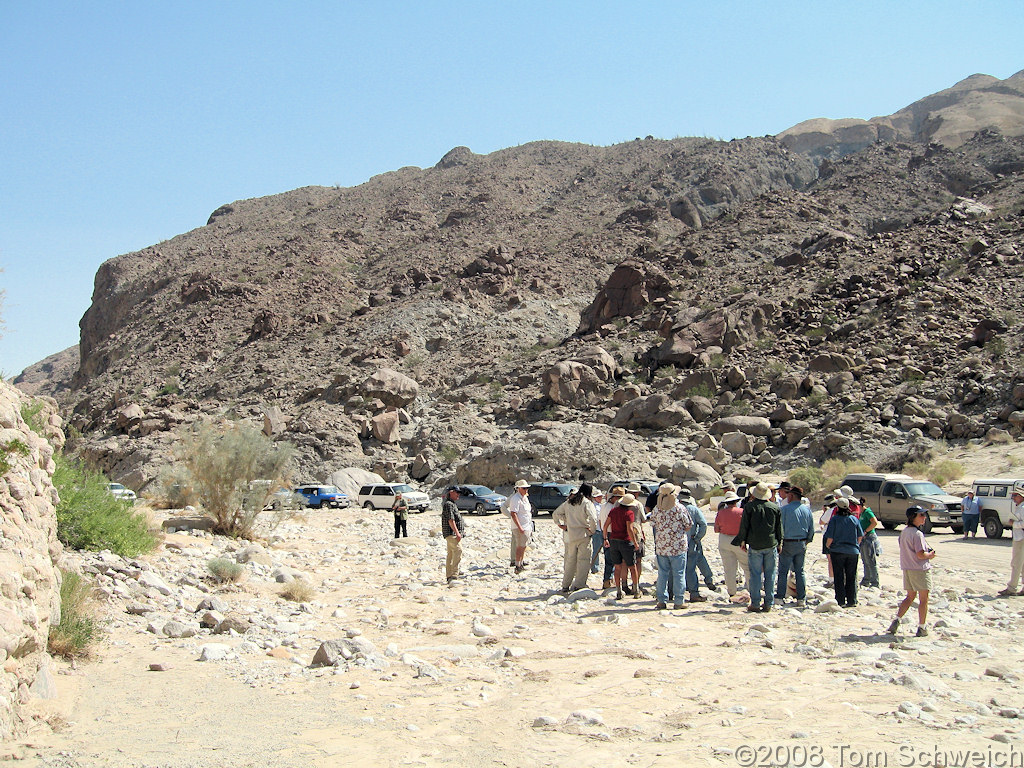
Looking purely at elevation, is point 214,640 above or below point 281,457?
below

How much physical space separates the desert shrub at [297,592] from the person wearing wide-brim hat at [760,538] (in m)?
6.21

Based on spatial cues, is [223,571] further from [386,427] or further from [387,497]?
[386,427]

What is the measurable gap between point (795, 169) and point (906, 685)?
8896 centimetres

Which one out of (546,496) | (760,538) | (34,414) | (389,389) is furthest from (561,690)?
(389,389)

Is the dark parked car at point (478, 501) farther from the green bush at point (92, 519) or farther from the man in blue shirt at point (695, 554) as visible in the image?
the man in blue shirt at point (695, 554)

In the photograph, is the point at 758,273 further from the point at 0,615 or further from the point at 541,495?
the point at 0,615

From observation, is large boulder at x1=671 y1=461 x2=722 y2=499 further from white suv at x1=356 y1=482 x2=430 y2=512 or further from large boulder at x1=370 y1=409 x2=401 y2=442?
large boulder at x1=370 y1=409 x2=401 y2=442

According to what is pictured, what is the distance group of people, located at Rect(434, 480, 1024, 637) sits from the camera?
1015 cm

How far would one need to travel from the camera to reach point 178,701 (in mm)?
6766

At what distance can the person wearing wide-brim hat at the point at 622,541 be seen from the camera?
11.5 m

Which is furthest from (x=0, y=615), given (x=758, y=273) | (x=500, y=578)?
(x=758, y=273)

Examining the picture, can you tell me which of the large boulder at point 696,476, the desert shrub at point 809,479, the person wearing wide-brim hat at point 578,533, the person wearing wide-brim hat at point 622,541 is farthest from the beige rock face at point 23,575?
the large boulder at point 696,476

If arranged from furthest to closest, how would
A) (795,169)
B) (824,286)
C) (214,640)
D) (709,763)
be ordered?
(795,169) → (824,286) → (214,640) → (709,763)

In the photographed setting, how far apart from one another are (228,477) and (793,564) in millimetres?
12431
